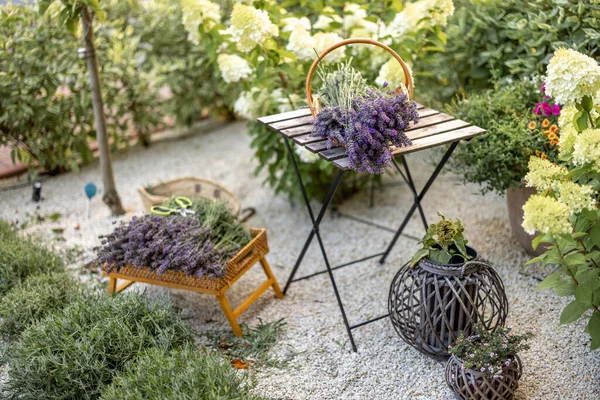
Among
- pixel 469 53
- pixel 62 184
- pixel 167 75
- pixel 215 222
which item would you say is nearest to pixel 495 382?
pixel 215 222

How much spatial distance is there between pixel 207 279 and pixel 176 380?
706mm

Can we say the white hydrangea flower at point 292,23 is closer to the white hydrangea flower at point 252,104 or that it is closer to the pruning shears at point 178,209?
the white hydrangea flower at point 252,104

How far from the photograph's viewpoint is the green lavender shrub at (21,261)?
125 inches

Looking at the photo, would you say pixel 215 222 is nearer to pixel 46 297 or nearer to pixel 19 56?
pixel 46 297

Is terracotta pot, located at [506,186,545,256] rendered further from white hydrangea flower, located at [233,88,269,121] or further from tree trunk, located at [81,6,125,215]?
tree trunk, located at [81,6,125,215]

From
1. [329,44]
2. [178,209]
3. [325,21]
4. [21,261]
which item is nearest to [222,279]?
[178,209]

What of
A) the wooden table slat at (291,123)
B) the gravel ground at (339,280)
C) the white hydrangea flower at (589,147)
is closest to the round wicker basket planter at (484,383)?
the gravel ground at (339,280)

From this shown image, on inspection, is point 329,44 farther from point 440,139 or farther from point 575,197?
point 575,197

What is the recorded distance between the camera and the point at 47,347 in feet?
8.18

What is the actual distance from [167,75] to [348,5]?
6.91ft

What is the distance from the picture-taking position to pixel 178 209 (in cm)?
339

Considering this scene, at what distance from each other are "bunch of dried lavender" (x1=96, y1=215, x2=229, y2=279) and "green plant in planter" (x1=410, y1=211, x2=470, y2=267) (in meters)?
0.97

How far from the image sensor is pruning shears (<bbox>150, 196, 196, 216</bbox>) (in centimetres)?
333

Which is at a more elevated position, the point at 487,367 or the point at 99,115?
the point at 99,115
